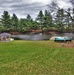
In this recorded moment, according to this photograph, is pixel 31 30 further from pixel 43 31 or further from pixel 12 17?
pixel 12 17

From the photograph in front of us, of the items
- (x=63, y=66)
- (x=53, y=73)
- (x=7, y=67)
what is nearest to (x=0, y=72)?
(x=7, y=67)

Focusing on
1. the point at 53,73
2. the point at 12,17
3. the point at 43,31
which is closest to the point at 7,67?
the point at 53,73

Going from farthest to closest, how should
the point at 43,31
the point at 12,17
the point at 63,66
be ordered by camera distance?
the point at 12,17, the point at 43,31, the point at 63,66

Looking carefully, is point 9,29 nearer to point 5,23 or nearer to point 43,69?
point 5,23

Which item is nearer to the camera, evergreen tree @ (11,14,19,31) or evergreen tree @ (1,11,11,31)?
evergreen tree @ (1,11,11,31)

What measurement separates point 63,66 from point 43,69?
70.7 inches

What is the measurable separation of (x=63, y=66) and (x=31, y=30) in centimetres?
8282

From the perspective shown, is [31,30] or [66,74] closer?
[66,74]

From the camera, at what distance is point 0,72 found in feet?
45.6

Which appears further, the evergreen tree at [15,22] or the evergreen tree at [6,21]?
the evergreen tree at [15,22]

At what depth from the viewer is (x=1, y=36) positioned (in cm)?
4391

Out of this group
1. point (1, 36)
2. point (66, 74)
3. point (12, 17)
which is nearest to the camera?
point (66, 74)

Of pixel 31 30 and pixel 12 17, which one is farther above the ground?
pixel 12 17

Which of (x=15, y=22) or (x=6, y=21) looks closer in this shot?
(x=6, y=21)
